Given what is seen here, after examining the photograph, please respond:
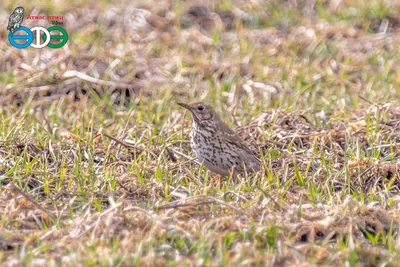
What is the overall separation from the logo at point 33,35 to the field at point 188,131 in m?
0.13

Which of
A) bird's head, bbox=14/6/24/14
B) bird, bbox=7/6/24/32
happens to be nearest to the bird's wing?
bird, bbox=7/6/24/32

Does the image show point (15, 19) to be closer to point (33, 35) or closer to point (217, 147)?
point (33, 35)

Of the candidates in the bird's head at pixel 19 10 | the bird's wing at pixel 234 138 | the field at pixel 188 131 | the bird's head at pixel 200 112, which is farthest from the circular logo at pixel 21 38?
the bird's wing at pixel 234 138

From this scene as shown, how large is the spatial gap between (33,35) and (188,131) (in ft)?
10.6

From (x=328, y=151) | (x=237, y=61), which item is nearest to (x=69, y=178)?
(x=328, y=151)

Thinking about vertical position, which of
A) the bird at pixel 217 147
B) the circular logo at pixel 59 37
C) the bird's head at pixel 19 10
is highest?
the bird at pixel 217 147

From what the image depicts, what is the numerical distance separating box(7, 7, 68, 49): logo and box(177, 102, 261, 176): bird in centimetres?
329

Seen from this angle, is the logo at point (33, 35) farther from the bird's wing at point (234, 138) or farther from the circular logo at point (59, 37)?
the bird's wing at point (234, 138)

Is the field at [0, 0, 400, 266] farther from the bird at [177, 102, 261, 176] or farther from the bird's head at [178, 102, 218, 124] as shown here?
the bird's head at [178, 102, 218, 124]

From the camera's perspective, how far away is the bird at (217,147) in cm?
750

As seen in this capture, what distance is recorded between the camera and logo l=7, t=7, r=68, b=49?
10617 millimetres

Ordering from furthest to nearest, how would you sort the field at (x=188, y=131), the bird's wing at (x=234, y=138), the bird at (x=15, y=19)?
the bird at (x=15, y=19) < the bird's wing at (x=234, y=138) < the field at (x=188, y=131)

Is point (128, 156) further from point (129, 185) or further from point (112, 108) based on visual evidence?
point (112, 108)

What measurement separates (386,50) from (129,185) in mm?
5263
